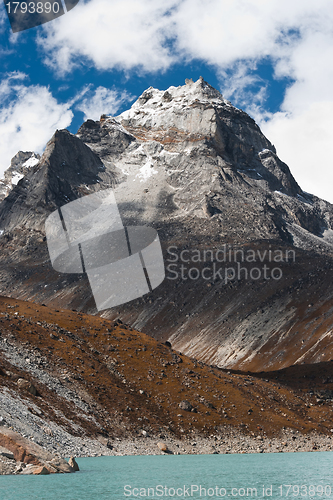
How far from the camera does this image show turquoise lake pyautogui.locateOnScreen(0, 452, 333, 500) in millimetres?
28073

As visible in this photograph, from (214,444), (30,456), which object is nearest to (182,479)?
(30,456)

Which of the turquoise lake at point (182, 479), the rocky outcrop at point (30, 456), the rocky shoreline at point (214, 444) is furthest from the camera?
the rocky shoreline at point (214, 444)

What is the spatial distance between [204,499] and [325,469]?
15720 millimetres

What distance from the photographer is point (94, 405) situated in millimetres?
44656

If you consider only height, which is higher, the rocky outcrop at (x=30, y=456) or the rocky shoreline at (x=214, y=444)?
the rocky outcrop at (x=30, y=456)

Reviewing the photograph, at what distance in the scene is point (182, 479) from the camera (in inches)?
1318

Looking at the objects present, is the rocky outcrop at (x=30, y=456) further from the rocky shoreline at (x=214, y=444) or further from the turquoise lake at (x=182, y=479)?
the rocky shoreline at (x=214, y=444)

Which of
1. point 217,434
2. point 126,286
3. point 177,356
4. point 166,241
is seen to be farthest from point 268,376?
point 166,241

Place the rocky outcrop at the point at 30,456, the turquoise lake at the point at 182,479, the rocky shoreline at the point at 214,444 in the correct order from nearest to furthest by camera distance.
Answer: the turquoise lake at the point at 182,479, the rocky outcrop at the point at 30,456, the rocky shoreline at the point at 214,444

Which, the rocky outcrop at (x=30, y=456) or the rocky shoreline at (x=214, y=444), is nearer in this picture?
the rocky outcrop at (x=30, y=456)

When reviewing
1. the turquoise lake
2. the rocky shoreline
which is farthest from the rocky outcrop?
the rocky shoreline

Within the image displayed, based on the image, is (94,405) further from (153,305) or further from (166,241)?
(166,241)

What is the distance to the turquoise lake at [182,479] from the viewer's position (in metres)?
28.1

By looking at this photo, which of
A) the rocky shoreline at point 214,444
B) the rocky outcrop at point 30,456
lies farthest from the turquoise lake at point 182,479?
the rocky shoreline at point 214,444
